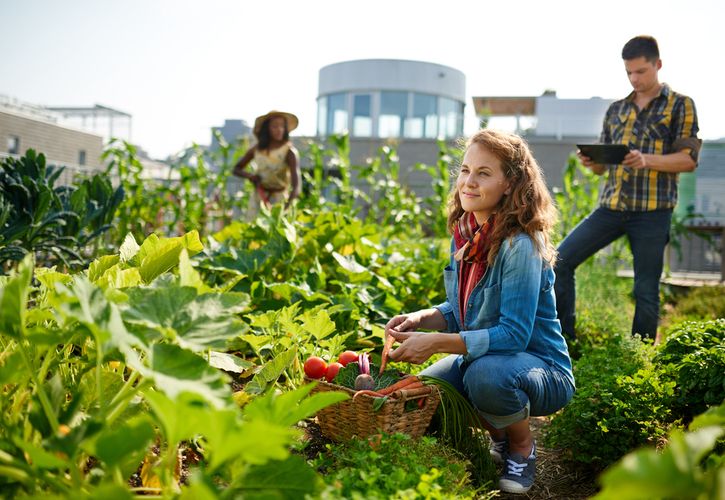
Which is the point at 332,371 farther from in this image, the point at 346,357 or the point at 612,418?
the point at 612,418

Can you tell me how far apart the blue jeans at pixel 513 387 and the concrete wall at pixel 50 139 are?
78.2ft

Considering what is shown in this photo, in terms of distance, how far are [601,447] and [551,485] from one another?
0.72 feet

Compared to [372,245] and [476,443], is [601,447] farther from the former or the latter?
[372,245]

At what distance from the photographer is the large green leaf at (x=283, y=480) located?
113 cm

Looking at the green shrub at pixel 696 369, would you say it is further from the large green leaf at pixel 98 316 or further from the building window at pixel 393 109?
the building window at pixel 393 109

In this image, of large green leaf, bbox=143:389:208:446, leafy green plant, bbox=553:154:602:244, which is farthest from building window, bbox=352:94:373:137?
large green leaf, bbox=143:389:208:446

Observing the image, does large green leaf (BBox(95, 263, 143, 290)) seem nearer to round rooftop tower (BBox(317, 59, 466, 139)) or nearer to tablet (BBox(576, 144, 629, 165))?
tablet (BBox(576, 144, 629, 165))

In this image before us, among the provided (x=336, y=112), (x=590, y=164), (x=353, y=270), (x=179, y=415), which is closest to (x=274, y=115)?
(x=353, y=270)

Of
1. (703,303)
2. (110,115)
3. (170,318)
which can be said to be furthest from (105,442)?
(110,115)

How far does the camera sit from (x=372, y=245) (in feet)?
12.6

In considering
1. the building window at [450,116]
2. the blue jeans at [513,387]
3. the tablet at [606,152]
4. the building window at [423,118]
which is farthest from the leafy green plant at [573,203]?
the building window at [450,116]

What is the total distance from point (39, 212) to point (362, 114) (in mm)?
19970

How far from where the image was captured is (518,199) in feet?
7.22

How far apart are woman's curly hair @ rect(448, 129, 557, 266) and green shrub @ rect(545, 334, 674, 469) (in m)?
0.58
